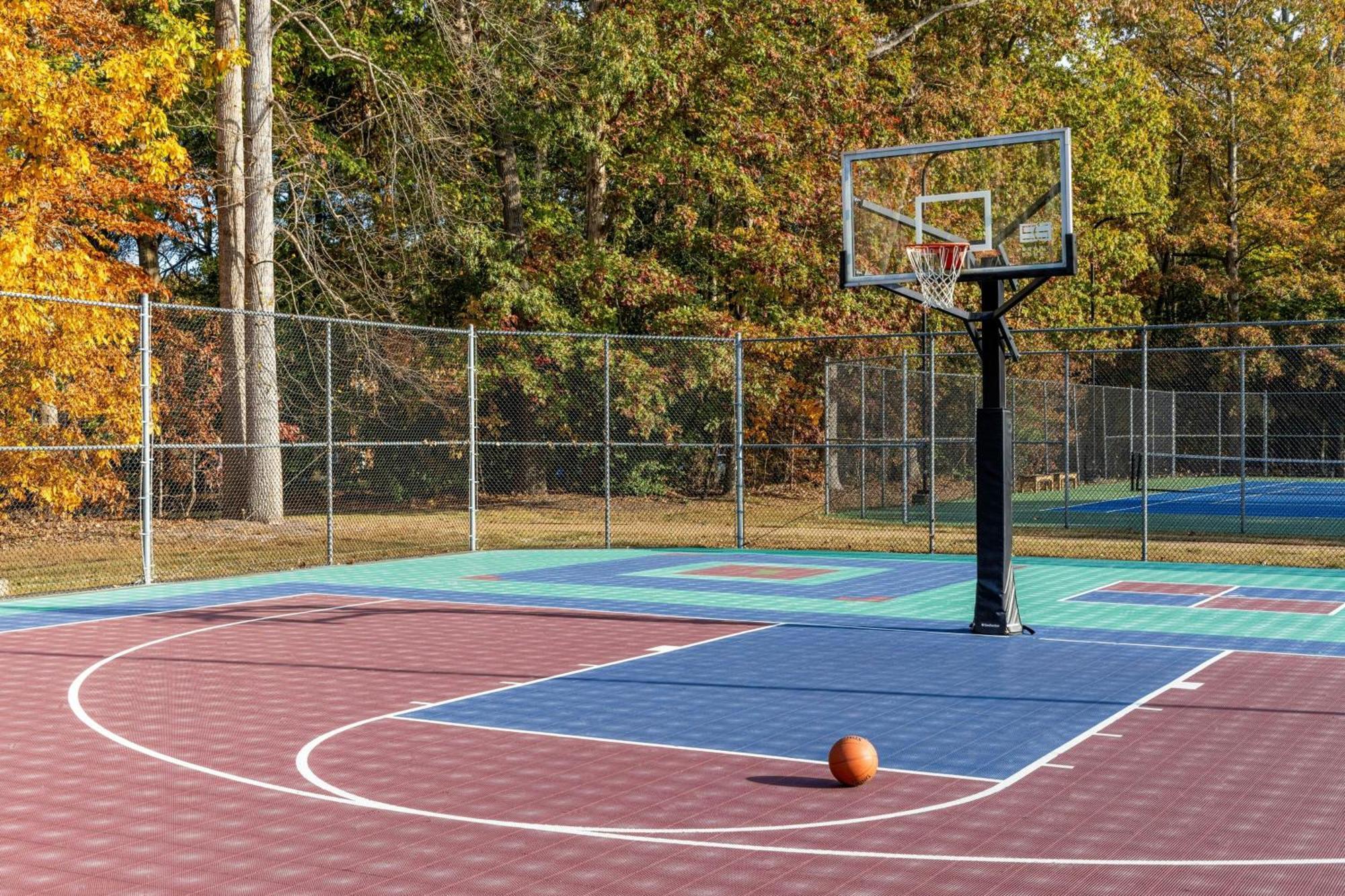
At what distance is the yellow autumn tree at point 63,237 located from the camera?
1948 centimetres

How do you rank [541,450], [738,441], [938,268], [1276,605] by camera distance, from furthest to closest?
[541,450], [738,441], [1276,605], [938,268]

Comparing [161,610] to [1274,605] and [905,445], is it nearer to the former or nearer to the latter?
[905,445]

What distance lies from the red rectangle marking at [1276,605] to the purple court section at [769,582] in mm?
3361

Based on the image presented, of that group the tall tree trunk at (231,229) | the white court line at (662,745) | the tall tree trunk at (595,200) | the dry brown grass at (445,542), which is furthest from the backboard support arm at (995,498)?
the tall tree trunk at (595,200)

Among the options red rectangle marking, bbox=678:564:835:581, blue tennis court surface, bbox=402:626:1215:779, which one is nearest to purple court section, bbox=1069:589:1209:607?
blue tennis court surface, bbox=402:626:1215:779

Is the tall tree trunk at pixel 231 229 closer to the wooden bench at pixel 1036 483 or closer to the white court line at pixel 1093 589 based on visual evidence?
the white court line at pixel 1093 589

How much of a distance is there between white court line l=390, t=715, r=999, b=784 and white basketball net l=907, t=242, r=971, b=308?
6.99m

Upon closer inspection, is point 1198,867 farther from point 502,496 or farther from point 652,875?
point 502,496

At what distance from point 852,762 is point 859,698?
113 inches

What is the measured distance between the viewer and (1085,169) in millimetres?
41875

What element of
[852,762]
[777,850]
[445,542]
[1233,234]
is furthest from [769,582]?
[1233,234]

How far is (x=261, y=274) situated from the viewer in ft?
86.6

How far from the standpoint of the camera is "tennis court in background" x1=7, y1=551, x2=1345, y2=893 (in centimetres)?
648

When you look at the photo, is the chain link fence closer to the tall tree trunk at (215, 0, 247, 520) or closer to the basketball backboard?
the tall tree trunk at (215, 0, 247, 520)
